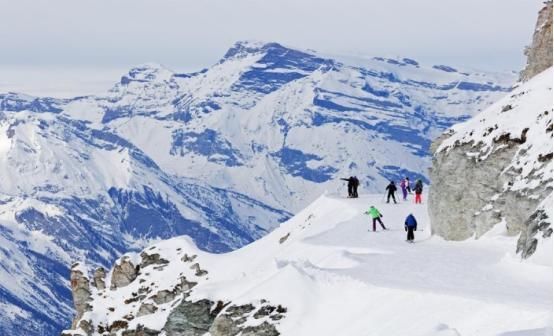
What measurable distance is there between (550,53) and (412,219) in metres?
17.6

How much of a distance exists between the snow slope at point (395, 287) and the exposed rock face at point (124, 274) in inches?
713

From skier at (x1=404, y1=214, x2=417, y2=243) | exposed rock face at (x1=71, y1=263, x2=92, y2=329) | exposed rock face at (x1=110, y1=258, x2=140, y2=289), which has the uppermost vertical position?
skier at (x1=404, y1=214, x2=417, y2=243)

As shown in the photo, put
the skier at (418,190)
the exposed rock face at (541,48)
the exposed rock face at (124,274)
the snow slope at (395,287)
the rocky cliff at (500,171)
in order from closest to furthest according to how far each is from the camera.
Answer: the snow slope at (395,287)
the rocky cliff at (500,171)
the exposed rock face at (541,48)
the skier at (418,190)
the exposed rock face at (124,274)

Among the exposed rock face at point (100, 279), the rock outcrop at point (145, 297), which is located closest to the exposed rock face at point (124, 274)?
the rock outcrop at point (145, 297)

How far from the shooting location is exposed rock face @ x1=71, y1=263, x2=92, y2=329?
96650mm

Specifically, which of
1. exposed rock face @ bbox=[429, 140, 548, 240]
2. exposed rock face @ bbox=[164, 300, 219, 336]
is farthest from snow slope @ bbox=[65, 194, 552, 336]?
exposed rock face @ bbox=[429, 140, 548, 240]

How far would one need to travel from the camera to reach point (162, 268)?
90.5m

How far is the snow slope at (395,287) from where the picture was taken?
3616 cm

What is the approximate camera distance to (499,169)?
187ft

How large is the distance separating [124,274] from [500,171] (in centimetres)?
4644

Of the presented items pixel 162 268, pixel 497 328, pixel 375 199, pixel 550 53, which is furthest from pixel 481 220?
pixel 162 268

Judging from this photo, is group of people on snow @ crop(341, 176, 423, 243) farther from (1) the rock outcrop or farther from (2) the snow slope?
(1) the rock outcrop

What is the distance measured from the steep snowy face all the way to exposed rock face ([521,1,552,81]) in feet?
32.4

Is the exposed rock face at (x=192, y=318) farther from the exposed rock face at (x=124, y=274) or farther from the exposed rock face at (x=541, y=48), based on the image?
the exposed rock face at (x=124, y=274)
